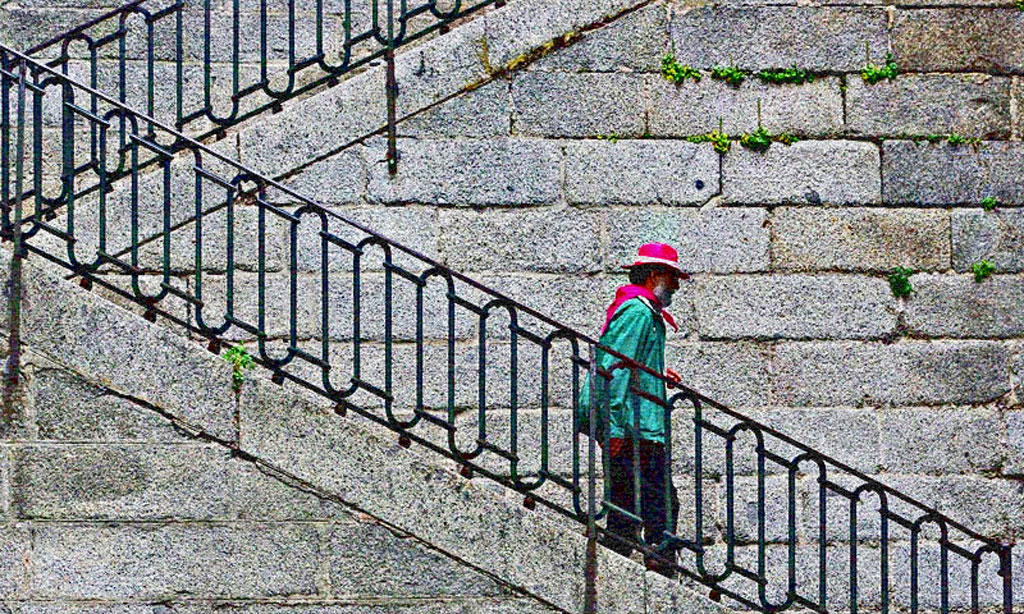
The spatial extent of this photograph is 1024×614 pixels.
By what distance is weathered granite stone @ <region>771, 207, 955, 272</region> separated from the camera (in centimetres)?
876

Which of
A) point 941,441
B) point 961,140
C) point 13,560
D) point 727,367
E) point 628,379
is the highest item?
point 961,140

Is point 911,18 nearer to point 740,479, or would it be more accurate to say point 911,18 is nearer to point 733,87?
point 733,87

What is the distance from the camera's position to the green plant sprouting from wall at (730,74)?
8859 millimetres

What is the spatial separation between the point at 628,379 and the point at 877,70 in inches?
115

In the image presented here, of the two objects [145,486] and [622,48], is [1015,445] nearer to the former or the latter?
[622,48]

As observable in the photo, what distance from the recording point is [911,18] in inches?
354

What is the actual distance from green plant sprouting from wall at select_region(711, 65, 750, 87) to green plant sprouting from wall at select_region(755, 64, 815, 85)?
0.09m

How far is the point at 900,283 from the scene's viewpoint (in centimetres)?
877

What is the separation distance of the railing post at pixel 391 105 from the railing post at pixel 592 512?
86.1 inches

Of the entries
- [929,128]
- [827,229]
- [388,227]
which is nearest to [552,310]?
[388,227]

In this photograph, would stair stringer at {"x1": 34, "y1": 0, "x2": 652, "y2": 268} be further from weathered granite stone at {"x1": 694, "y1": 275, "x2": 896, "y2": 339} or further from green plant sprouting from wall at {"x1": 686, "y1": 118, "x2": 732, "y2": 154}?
weathered granite stone at {"x1": 694, "y1": 275, "x2": 896, "y2": 339}

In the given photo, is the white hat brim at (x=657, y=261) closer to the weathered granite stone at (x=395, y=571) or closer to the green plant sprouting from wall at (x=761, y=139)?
the green plant sprouting from wall at (x=761, y=139)

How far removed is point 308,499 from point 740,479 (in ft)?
8.92

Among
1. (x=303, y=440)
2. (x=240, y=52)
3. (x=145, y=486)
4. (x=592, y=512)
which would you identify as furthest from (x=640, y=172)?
(x=145, y=486)
